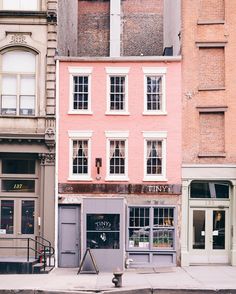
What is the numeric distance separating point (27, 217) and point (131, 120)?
20.3 feet

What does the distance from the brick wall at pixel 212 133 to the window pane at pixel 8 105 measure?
26.6 ft

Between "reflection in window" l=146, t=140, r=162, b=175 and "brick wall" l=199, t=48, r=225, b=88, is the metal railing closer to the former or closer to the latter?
"reflection in window" l=146, t=140, r=162, b=175

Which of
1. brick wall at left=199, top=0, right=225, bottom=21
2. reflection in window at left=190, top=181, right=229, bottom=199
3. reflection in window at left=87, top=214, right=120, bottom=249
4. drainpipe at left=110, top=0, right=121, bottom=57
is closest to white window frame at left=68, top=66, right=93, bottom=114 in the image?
reflection in window at left=87, top=214, right=120, bottom=249

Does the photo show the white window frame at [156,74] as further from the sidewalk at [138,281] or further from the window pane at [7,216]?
the window pane at [7,216]

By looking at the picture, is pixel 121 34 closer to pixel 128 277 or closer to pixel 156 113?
pixel 156 113

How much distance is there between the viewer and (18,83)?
2916 centimetres

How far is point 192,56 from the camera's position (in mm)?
29469

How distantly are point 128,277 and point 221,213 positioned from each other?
6203 millimetres

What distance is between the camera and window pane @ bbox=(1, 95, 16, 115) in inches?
1151

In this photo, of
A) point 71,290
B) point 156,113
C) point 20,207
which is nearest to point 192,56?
point 156,113

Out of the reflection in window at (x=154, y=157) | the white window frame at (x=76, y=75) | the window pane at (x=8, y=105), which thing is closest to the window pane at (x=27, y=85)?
the window pane at (x=8, y=105)

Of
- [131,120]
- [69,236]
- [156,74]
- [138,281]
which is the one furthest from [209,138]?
[138,281]

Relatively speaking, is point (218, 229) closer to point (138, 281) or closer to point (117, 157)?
point (117, 157)

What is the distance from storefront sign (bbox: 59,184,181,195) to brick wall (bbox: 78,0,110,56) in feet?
39.9
